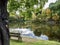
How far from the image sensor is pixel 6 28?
3.04 ft

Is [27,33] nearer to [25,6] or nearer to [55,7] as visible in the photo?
[25,6]

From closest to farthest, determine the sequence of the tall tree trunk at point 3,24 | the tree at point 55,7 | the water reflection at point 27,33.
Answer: the tall tree trunk at point 3,24 → the water reflection at point 27,33 → the tree at point 55,7

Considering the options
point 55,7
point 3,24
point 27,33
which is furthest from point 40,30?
point 3,24

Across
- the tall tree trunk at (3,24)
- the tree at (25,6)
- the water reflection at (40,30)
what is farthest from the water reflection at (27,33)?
the tall tree trunk at (3,24)

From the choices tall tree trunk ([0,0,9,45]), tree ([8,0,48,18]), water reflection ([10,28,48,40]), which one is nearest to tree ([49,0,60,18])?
tree ([8,0,48,18])

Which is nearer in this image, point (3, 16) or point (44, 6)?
point (3, 16)

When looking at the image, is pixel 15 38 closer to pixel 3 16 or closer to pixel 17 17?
pixel 17 17

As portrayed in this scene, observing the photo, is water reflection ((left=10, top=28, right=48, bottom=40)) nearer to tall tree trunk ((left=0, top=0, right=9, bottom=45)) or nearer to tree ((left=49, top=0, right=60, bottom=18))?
tree ((left=49, top=0, right=60, bottom=18))

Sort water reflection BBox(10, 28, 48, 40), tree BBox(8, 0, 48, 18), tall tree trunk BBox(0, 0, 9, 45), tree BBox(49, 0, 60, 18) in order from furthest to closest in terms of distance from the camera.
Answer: tree BBox(49, 0, 60, 18) → water reflection BBox(10, 28, 48, 40) → tree BBox(8, 0, 48, 18) → tall tree trunk BBox(0, 0, 9, 45)

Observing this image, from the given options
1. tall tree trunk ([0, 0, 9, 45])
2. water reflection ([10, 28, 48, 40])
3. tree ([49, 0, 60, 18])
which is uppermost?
tall tree trunk ([0, 0, 9, 45])

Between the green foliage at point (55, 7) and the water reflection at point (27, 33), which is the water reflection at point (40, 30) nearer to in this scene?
the water reflection at point (27, 33)

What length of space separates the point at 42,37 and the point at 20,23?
0.42 meters

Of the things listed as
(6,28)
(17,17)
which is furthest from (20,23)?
(6,28)

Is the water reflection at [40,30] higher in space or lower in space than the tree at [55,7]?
lower
